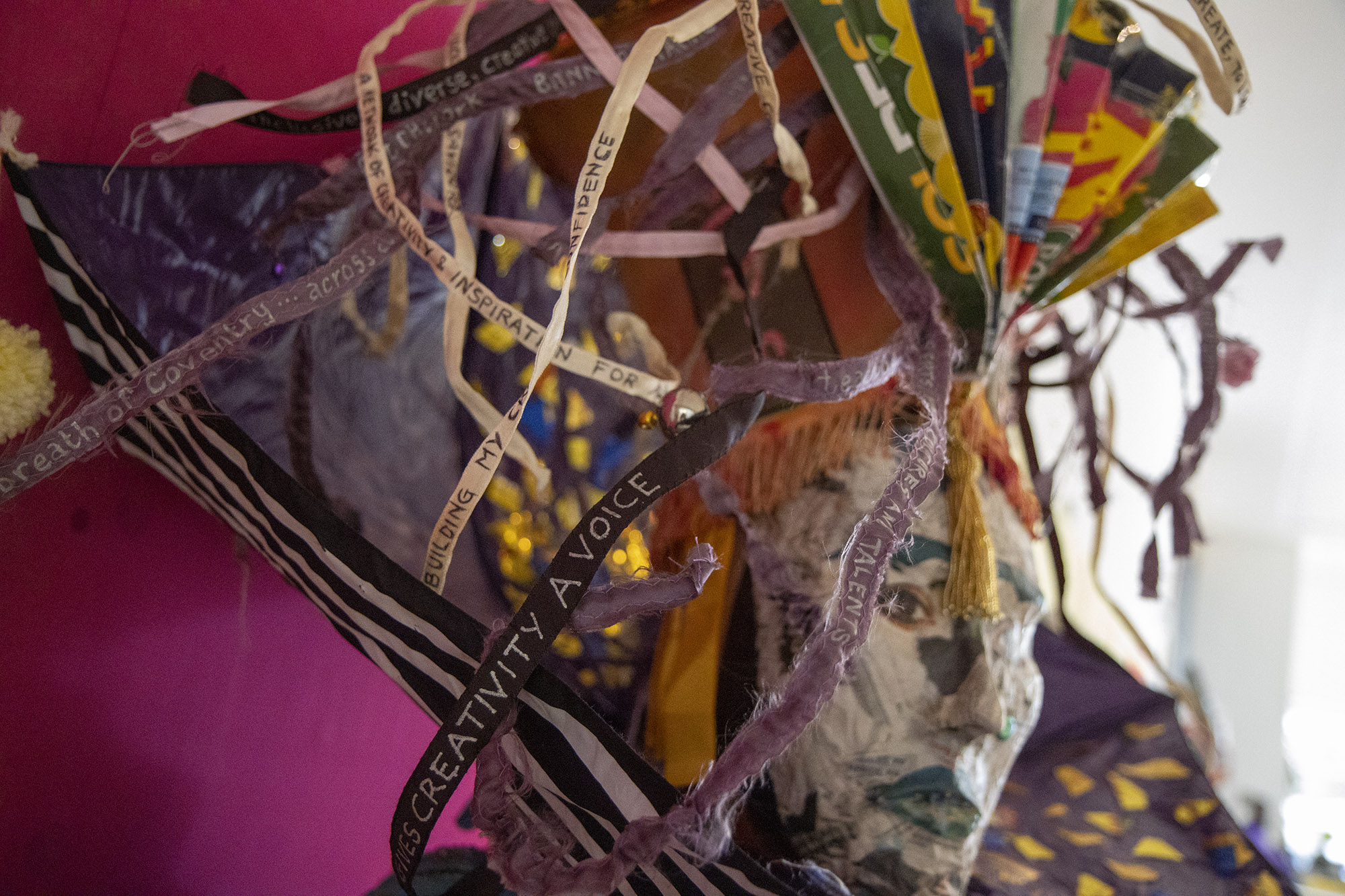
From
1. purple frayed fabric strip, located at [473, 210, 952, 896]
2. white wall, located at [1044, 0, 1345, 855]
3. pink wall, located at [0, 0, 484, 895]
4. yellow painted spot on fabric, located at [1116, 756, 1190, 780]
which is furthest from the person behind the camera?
white wall, located at [1044, 0, 1345, 855]

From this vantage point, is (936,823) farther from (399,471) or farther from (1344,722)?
(1344,722)

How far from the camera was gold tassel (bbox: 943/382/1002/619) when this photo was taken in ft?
1.49

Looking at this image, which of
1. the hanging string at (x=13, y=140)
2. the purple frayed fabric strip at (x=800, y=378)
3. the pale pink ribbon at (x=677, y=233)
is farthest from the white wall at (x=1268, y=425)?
the hanging string at (x=13, y=140)

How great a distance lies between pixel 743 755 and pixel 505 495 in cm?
24

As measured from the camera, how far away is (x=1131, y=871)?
2.03 ft

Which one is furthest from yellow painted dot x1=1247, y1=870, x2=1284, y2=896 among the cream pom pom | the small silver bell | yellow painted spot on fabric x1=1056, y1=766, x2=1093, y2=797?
the cream pom pom

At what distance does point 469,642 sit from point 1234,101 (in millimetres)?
507

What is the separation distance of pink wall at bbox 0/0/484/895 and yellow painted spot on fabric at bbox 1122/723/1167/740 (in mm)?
620

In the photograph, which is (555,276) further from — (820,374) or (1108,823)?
(1108,823)

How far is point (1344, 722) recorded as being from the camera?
2006 millimetres

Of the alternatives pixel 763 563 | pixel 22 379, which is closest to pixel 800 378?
pixel 763 563

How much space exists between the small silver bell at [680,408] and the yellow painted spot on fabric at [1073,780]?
51 cm

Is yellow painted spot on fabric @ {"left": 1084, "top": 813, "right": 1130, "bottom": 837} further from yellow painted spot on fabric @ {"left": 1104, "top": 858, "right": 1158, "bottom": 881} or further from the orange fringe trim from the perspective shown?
the orange fringe trim

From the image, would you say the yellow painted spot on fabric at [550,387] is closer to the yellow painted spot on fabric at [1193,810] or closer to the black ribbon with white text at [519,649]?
the black ribbon with white text at [519,649]
